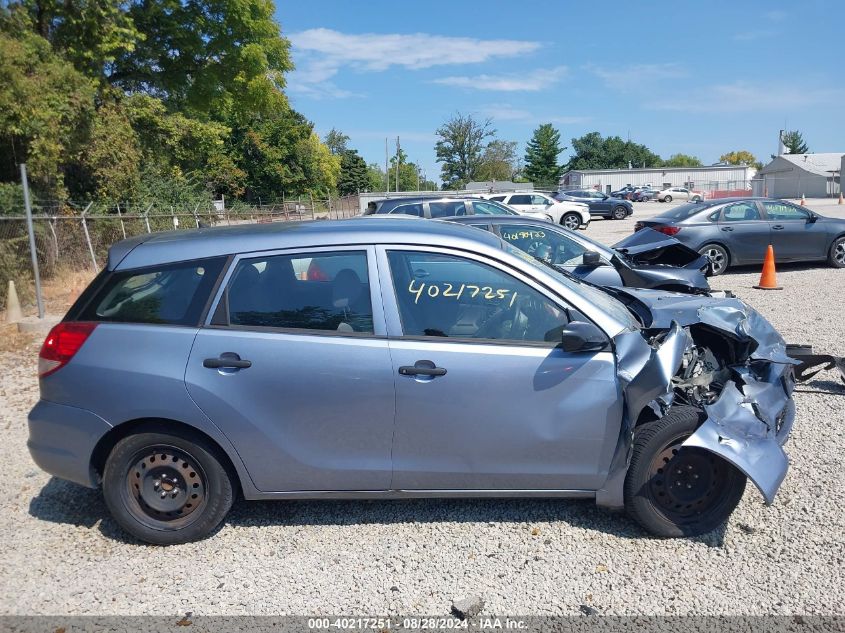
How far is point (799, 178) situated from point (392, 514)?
7488cm

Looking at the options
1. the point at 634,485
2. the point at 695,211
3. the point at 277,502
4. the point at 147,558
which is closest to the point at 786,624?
the point at 634,485

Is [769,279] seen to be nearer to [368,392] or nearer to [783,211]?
[783,211]

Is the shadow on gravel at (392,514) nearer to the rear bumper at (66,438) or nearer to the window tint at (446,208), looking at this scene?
the rear bumper at (66,438)

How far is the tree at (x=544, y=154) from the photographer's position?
100250 mm

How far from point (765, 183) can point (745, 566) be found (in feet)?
231

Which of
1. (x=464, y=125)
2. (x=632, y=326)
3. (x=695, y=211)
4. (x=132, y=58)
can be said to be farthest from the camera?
(x=464, y=125)

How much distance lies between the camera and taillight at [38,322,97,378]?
377cm

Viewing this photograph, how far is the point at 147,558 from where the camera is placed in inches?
146

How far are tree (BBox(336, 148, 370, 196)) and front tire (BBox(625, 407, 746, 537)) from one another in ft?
308

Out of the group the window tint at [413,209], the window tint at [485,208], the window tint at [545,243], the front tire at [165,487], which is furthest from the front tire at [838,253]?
the front tire at [165,487]

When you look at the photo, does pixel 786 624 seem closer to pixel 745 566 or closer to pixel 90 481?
pixel 745 566

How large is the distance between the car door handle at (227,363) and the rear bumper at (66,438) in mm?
668

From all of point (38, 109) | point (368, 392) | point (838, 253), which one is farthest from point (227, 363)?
point (38, 109)

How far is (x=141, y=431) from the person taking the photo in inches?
146
